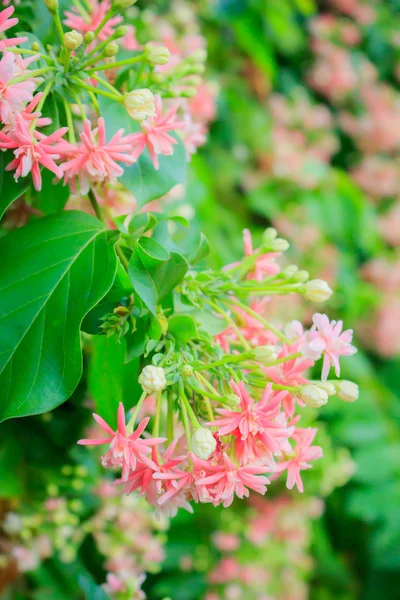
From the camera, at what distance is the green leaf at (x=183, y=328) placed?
503mm

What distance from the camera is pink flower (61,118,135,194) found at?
481 millimetres

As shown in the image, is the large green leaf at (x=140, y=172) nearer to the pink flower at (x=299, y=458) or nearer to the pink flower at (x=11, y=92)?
the pink flower at (x=11, y=92)

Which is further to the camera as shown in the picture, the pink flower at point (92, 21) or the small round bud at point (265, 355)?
the pink flower at point (92, 21)

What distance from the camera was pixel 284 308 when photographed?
63.2 inches

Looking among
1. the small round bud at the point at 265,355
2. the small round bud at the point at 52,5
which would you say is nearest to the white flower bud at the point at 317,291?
the small round bud at the point at 265,355

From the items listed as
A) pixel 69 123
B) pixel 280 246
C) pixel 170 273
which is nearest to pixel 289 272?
pixel 280 246

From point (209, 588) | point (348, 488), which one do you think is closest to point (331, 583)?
point (348, 488)

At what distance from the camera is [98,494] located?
947 mm

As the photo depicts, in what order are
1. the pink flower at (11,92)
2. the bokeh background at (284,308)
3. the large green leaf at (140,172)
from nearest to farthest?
the pink flower at (11,92)
the large green leaf at (140,172)
the bokeh background at (284,308)

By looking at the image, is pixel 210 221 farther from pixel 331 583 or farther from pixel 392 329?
pixel 331 583

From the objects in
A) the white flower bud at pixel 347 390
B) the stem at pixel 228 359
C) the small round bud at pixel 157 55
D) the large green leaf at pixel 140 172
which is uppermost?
the small round bud at pixel 157 55

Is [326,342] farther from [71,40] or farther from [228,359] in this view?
[71,40]

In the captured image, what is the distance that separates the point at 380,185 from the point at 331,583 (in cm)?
133

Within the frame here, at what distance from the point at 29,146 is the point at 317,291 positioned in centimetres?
28
